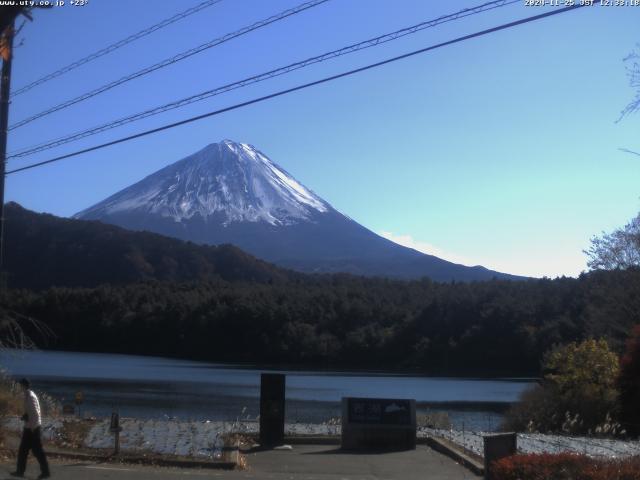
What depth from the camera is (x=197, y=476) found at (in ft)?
43.9

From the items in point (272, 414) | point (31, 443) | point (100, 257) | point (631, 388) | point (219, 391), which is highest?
point (100, 257)

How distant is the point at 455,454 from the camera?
1591 cm

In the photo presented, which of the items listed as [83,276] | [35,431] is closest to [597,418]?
[35,431]

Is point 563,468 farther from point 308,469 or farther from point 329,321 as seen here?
point 329,321

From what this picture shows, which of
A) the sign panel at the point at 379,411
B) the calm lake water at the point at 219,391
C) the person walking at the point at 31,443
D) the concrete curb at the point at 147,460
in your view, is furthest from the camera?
the calm lake water at the point at 219,391

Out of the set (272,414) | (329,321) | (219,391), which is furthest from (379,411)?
(329,321)

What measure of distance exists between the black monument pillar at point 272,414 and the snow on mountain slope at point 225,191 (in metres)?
145

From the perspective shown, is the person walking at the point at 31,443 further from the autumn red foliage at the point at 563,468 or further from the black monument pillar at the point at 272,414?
the autumn red foliage at the point at 563,468

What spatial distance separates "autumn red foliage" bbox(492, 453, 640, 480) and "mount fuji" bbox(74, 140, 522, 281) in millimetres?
146650

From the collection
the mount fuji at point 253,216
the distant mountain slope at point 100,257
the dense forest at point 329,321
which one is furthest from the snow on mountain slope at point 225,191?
the dense forest at point 329,321

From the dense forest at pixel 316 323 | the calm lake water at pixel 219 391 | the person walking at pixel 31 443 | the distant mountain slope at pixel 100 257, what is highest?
the distant mountain slope at pixel 100 257

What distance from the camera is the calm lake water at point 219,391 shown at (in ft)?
99.2

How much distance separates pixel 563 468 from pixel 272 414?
7089 millimetres

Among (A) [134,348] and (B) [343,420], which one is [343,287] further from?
(B) [343,420]
